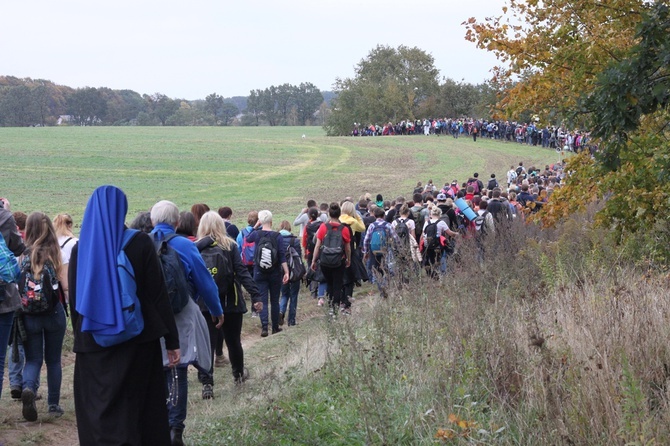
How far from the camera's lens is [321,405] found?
6758mm

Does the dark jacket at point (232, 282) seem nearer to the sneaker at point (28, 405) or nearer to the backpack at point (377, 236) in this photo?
the sneaker at point (28, 405)

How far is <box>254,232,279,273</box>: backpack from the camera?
39.3 ft

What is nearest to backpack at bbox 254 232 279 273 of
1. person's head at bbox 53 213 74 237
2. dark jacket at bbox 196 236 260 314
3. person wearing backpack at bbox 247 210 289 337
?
person wearing backpack at bbox 247 210 289 337

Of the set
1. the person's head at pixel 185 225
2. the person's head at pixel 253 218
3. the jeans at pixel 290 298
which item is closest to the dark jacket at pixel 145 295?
the person's head at pixel 185 225

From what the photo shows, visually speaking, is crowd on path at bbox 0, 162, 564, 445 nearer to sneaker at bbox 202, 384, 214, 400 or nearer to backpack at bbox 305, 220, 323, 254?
sneaker at bbox 202, 384, 214, 400

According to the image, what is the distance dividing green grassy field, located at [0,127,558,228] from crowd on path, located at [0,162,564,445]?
18437 millimetres

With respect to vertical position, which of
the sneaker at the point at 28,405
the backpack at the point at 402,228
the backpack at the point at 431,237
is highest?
the backpack at the point at 402,228

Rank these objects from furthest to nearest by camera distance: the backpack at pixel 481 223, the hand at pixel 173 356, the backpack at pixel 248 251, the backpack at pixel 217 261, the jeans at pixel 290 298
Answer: the backpack at pixel 481 223 → the jeans at pixel 290 298 → the backpack at pixel 248 251 → the backpack at pixel 217 261 → the hand at pixel 173 356

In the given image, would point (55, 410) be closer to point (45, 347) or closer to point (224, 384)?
point (45, 347)

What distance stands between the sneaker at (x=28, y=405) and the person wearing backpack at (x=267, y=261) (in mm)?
4717

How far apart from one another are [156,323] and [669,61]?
16.4 ft

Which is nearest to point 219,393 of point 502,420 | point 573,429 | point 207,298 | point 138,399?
point 207,298

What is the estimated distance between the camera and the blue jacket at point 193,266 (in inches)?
267

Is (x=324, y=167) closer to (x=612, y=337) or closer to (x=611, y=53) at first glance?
(x=611, y=53)
